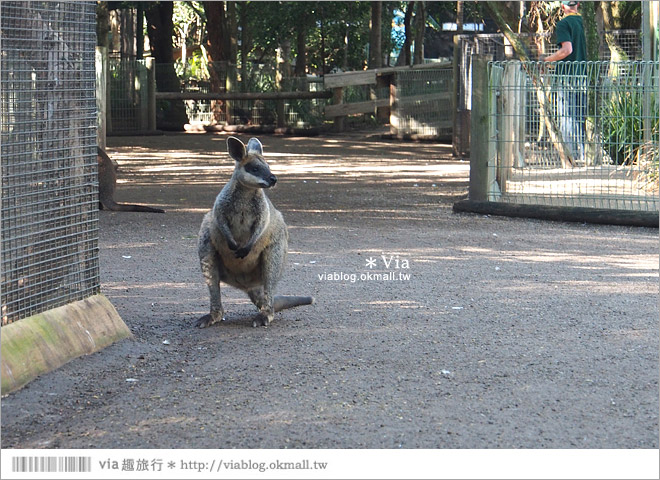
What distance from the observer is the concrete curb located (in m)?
4.35

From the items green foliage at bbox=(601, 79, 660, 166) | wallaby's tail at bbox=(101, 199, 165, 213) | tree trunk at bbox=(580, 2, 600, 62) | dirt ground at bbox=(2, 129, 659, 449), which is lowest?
dirt ground at bbox=(2, 129, 659, 449)

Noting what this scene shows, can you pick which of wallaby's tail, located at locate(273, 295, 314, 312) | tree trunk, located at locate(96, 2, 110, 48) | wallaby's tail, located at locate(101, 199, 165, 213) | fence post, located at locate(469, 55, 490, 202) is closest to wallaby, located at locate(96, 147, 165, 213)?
wallaby's tail, located at locate(101, 199, 165, 213)

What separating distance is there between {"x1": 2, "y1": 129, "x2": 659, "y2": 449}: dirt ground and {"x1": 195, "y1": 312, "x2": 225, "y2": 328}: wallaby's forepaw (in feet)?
0.18

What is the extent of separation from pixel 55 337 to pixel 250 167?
5.16ft

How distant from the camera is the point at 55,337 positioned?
472 cm

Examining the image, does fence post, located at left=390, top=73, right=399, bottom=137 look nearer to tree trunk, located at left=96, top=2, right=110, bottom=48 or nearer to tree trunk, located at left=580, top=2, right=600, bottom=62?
tree trunk, located at left=96, top=2, right=110, bottom=48

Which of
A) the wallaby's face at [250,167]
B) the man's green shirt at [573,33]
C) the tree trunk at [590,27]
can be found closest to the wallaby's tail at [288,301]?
the wallaby's face at [250,167]

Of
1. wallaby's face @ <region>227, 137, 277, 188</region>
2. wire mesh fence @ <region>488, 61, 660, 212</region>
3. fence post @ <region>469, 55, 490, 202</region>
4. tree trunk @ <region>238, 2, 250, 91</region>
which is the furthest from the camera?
tree trunk @ <region>238, 2, 250, 91</region>

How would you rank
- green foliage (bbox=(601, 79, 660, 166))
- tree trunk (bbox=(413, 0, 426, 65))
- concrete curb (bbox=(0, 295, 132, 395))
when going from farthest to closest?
tree trunk (bbox=(413, 0, 426, 65)) < green foliage (bbox=(601, 79, 660, 166)) < concrete curb (bbox=(0, 295, 132, 395))

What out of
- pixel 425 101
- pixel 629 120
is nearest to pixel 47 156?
pixel 629 120

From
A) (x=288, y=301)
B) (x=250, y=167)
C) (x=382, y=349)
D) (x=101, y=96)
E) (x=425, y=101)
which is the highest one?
(x=425, y=101)

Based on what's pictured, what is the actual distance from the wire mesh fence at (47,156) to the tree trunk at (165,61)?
19.3 m

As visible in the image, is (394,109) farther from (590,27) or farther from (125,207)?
(125,207)

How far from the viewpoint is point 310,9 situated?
2583 centimetres
